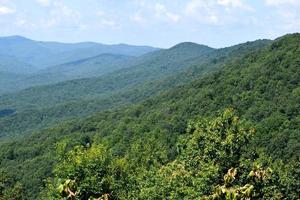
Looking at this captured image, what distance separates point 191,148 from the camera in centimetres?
3769

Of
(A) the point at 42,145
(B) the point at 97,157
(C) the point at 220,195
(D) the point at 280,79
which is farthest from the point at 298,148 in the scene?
(A) the point at 42,145

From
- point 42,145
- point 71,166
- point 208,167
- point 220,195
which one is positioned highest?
point 220,195

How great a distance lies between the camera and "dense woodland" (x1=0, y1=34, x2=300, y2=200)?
33.9 meters

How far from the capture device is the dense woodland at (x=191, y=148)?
33.9 meters

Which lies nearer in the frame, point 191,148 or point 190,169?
point 191,148

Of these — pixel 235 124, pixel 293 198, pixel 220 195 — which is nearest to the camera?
pixel 220 195

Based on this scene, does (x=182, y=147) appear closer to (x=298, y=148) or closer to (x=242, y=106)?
(x=298, y=148)

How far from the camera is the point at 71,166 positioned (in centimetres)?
4078

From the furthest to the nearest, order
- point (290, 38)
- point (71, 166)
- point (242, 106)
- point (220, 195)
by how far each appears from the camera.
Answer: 1. point (290, 38)
2. point (242, 106)
3. point (71, 166)
4. point (220, 195)

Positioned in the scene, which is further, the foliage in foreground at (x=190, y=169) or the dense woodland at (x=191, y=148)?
the dense woodland at (x=191, y=148)

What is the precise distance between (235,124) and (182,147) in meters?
7.82

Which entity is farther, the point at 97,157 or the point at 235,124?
the point at 97,157

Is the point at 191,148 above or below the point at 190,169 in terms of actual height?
above

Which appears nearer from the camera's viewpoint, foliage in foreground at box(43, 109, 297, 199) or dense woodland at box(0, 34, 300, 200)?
foliage in foreground at box(43, 109, 297, 199)
